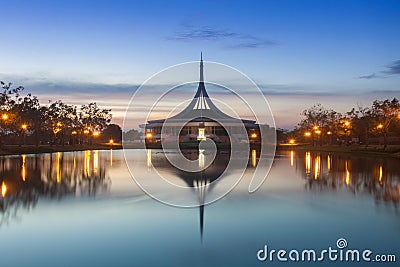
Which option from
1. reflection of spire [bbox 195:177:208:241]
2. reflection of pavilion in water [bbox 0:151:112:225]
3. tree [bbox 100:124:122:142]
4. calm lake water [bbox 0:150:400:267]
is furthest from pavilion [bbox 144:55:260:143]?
calm lake water [bbox 0:150:400:267]

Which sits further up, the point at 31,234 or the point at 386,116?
the point at 386,116

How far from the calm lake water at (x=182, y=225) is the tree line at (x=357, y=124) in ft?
105

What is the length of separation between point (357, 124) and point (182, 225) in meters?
55.8

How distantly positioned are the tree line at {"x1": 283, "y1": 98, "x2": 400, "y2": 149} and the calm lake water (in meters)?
32.1

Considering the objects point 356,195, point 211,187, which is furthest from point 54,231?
point 356,195

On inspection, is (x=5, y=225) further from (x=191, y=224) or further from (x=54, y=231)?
(x=191, y=224)

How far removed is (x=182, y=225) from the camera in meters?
9.71

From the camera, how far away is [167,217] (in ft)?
34.8

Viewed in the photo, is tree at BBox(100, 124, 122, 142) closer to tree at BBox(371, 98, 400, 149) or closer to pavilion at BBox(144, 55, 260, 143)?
pavilion at BBox(144, 55, 260, 143)

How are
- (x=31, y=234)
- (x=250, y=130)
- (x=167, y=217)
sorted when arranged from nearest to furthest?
(x=31, y=234)
(x=167, y=217)
(x=250, y=130)

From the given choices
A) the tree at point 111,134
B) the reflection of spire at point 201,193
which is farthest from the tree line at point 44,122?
the reflection of spire at point 201,193

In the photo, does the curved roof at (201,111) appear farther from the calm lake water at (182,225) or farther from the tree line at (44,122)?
the calm lake water at (182,225)

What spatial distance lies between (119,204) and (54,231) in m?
3.53

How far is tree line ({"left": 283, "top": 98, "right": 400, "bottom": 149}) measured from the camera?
45.0 m
